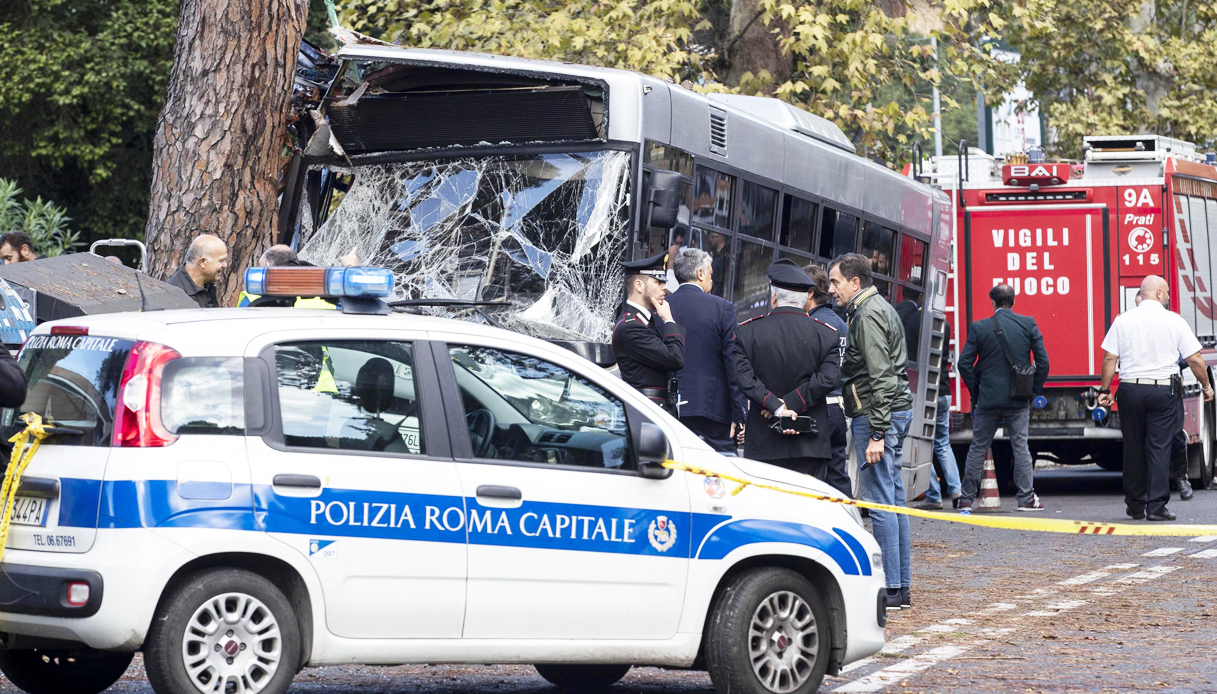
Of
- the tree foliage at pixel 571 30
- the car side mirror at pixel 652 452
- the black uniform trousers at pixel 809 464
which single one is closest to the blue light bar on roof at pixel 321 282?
the car side mirror at pixel 652 452

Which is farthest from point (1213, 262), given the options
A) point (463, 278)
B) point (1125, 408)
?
point (463, 278)

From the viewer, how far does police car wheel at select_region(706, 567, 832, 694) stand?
6.58 meters

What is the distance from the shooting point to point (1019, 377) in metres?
14.5

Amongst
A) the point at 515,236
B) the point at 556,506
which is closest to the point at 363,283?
the point at 556,506

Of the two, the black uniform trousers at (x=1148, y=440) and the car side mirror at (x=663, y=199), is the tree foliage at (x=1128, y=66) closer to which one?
the black uniform trousers at (x=1148, y=440)

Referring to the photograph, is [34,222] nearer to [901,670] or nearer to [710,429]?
[710,429]

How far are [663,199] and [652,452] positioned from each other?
11.7 feet

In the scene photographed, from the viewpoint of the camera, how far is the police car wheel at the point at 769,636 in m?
6.58

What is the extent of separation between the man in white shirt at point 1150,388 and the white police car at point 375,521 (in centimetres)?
705

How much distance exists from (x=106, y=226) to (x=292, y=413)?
25858mm

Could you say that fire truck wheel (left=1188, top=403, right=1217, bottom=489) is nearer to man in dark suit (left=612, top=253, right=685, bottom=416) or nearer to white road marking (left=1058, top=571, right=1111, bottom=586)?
white road marking (left=1058, top=571, right=1111, bottom=586)

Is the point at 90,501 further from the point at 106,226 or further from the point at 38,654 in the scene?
the point at 106,226

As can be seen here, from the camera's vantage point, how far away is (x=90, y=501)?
5.63 meters

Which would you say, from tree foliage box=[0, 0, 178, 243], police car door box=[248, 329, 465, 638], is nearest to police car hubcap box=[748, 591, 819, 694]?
police car door box=[248, 329, 465, 638]
